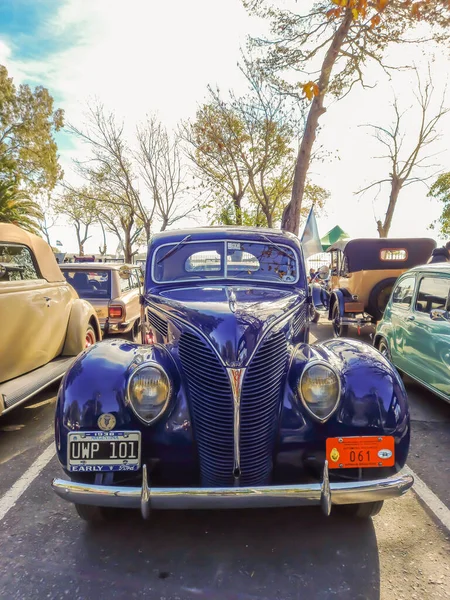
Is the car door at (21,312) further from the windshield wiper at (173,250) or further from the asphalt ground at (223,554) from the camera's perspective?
the windshield wiper at (173,250)

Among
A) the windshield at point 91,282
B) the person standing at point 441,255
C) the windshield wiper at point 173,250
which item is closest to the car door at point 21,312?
the windshield wiper at point 173,250

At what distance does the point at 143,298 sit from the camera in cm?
393

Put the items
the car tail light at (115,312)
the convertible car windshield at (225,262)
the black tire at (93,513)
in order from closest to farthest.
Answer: the black tire at (93,513)
the convertible car windshield at (225,262)
the car tail light at (115,312)

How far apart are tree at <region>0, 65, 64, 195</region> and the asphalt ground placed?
2577cm

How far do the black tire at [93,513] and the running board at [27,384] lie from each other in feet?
4.82

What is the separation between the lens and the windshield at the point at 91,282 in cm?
805

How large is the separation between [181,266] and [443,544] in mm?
2859

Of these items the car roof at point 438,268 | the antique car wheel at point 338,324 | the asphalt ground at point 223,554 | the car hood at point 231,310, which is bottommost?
the asphalt ground at point 223,554

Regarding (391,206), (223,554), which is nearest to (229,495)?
(223,554)

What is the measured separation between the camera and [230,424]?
239cm

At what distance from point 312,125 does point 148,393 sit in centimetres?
1055

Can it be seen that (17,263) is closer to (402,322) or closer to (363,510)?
(363,510)

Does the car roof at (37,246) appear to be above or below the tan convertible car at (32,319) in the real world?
above

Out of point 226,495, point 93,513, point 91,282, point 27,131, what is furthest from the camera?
point 27,131
